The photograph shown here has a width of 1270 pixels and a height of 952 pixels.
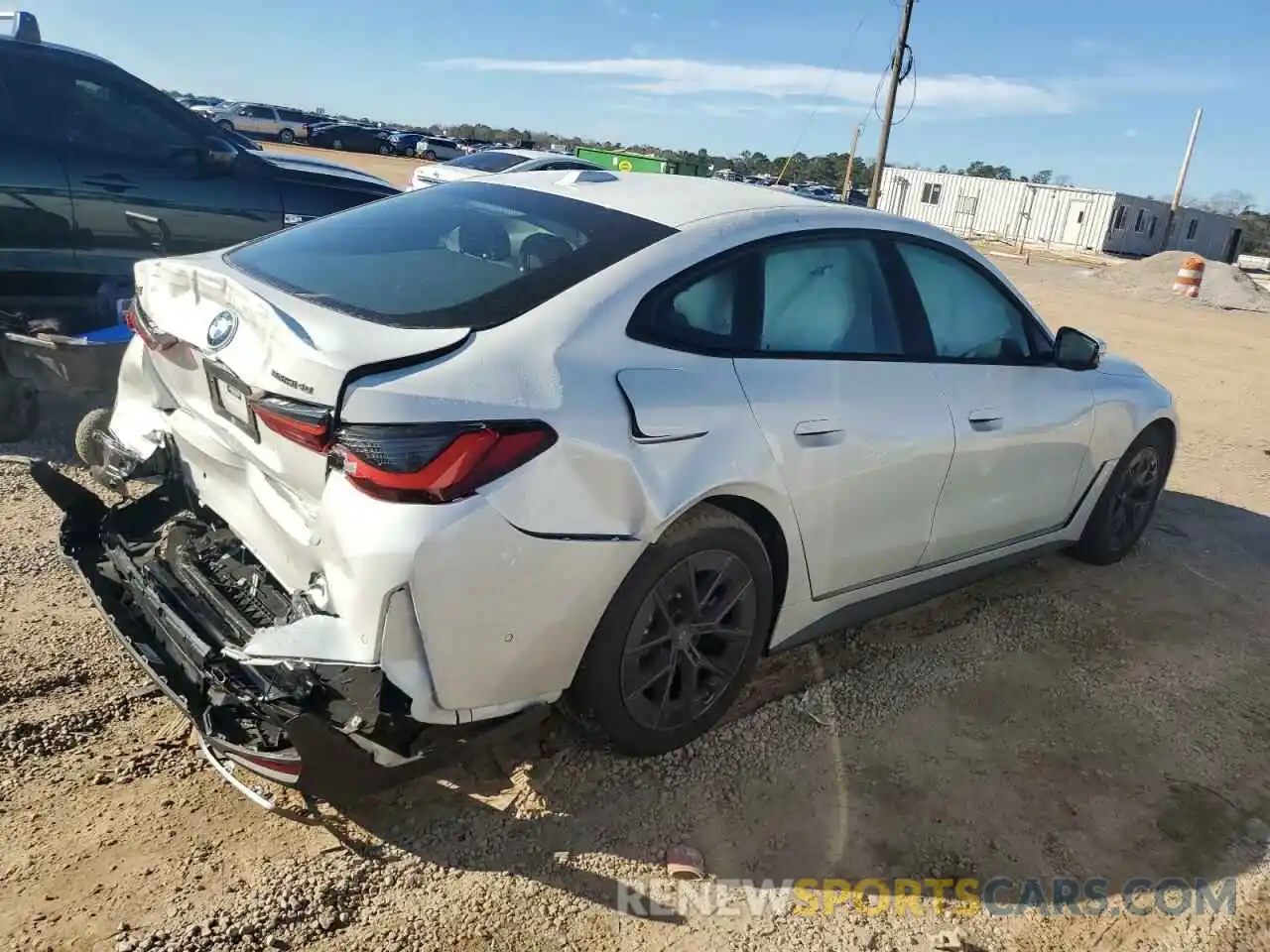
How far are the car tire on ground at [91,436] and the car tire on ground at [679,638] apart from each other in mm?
2104

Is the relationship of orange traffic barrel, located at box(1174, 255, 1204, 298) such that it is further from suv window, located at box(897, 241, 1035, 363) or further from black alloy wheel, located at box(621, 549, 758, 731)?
black alloy wheel, located at box(621, 549, 758, 731)

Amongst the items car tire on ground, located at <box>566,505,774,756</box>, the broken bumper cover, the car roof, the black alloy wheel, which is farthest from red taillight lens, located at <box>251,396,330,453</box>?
the car roof

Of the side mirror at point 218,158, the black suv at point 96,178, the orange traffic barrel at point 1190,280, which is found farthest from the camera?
the orange traffic barrel at point 1190,280

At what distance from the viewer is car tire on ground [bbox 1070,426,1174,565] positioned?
190 inches

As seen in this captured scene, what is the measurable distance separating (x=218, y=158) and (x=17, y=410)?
1.87 metres

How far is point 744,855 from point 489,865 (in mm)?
709

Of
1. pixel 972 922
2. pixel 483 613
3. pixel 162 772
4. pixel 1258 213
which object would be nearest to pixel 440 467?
pixel 483 613

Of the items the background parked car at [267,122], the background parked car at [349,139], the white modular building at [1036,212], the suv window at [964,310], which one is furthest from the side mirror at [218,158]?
the background parked car at [349,139]

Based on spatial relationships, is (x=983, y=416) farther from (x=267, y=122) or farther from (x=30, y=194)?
(x=267, y=122)

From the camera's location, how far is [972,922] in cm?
260

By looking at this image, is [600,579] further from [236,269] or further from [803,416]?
[236,269]

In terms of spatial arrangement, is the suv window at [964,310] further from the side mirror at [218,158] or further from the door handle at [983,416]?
the side mirror at [218,158]

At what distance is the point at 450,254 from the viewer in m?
2.97

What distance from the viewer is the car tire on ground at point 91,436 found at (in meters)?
3.57
